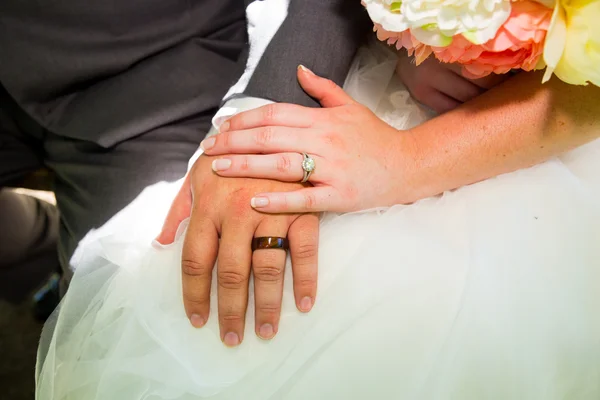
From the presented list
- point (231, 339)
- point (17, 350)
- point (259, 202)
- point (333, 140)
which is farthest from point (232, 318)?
point (17, 350)

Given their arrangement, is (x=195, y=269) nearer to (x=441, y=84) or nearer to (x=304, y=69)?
(x=304, y=69)

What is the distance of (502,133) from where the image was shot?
24.5 inches

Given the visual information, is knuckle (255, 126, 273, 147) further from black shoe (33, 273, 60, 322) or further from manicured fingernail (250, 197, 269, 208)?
black shoe (33, 273, 60, 322)

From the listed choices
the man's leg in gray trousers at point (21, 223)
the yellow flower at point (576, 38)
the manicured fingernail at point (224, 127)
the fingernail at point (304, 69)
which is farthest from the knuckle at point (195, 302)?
the man's leg in gray trousers at point (21, 223)

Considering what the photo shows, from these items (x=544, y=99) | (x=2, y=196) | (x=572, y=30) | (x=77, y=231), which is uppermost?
(x=572, y=30)

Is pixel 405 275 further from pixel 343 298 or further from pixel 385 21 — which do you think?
pixel 385 21

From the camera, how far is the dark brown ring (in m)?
0.59

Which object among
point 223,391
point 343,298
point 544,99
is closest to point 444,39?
point 544,99

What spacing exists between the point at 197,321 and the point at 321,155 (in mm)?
249

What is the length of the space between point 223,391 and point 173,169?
404 mm

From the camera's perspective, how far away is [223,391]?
553mm

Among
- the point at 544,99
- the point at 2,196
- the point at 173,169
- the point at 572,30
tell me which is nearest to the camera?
the point at 572,30

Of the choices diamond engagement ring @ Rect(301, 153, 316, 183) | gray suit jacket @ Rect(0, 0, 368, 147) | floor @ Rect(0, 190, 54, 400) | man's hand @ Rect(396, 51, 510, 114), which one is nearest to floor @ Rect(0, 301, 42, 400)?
floor @ Rect(0, 190, 54, 400)

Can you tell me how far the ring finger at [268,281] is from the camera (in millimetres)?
576
